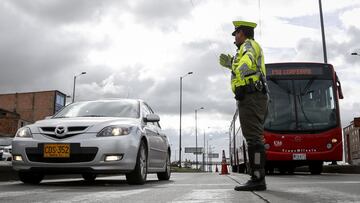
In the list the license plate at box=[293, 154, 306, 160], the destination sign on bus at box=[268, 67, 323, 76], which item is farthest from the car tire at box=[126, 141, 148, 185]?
the destination sign on bus at box=[268, 67, 323, 76]

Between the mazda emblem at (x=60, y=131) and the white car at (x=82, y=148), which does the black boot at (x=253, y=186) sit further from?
the mazda emblem at (x=60, y=131)

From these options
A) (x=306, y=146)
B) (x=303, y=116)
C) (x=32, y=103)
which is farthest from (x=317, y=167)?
(x=32, y=103)

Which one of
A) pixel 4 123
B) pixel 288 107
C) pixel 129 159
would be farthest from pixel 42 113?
pixel 129 159

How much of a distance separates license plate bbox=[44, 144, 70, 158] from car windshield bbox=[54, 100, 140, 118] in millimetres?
1202

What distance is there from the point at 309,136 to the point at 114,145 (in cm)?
803

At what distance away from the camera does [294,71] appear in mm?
14219

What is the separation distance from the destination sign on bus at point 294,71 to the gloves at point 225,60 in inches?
326

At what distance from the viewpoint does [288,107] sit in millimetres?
14000

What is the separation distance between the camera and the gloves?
611cm

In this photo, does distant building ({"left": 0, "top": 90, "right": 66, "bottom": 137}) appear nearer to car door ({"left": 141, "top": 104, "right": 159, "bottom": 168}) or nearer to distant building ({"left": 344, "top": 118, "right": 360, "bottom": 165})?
distant building ({"left": 344, "top": 118, "right": 360, "bottom": 165})

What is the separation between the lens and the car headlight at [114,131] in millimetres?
6965

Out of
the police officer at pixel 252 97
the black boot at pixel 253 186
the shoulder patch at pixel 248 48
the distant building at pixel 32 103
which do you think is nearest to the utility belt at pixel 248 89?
the police officer at pixel 252 97

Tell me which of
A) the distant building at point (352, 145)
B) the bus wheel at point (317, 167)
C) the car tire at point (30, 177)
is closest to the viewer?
the car tire at point (30, 177)

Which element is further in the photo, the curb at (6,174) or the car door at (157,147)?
the curb at (6,174)
